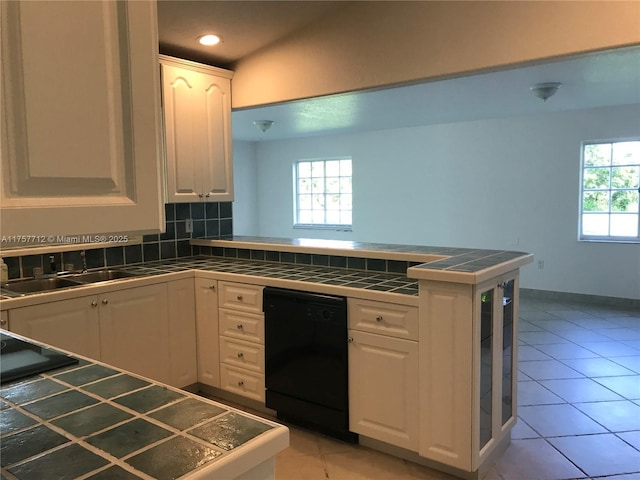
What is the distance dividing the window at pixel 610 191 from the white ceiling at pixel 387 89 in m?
0.63

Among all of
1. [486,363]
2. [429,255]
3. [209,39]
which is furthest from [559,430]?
[209,39]

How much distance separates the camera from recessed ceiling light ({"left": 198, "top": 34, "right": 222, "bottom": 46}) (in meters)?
3.43

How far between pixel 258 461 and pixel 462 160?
20.9 ft

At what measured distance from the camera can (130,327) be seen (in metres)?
3.02

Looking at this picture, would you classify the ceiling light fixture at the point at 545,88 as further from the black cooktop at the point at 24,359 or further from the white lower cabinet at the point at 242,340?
the black cooktop at the point at 24,359

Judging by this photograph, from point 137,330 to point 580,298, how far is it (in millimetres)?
5257

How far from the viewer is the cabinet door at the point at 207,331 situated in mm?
3285

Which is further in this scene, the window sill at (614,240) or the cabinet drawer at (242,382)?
the window sill at (614,240)

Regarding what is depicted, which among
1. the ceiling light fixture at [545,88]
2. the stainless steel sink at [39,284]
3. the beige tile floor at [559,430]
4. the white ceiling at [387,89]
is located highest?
the white ceiling at [387,89]

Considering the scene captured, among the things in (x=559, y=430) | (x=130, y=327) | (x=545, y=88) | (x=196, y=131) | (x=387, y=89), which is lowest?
(x=559, y=430)

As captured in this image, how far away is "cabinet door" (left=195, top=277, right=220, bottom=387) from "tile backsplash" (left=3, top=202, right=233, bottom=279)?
1.52ft

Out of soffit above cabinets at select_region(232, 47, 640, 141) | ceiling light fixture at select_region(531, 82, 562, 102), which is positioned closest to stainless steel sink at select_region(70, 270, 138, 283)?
soffit above cabinets at select_region(232, 47, 640, 141)

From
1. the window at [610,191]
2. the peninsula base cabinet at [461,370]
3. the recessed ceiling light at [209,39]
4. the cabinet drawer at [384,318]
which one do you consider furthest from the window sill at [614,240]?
the recessed ceiling light at [209,39]

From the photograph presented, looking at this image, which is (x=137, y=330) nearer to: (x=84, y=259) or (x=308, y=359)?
(x=84, y=259)
